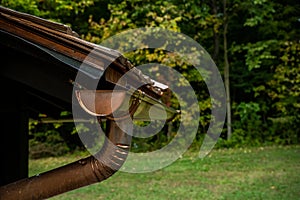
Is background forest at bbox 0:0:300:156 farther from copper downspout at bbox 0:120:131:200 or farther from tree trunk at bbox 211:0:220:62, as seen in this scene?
copper downspout at bbox 0:120:131:200

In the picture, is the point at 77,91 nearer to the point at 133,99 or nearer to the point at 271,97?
the point at 133,99

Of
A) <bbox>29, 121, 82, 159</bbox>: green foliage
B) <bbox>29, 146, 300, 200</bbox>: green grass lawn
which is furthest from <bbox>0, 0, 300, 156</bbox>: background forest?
<bbox>29, 146, 300, 200</bbox>: green grass lawn

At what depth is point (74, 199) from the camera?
22.4 ft

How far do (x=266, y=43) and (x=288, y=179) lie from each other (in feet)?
17.7

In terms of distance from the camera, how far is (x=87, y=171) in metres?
1.80

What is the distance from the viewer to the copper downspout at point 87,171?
179 cm

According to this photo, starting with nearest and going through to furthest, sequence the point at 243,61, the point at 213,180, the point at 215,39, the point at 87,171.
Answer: the point at 87,171, the point at 213,180, the point at 215,39, the point at 243,61

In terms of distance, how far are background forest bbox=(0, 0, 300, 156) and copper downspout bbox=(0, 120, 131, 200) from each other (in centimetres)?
1000

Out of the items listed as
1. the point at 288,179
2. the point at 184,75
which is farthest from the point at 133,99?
the point at 184,75

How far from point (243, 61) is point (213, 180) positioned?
649cm

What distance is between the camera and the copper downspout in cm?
179

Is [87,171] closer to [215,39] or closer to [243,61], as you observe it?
[215,39]

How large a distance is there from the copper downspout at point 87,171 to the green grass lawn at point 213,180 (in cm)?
500

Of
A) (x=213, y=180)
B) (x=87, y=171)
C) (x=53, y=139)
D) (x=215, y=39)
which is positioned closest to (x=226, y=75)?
(x=215, y=39)
